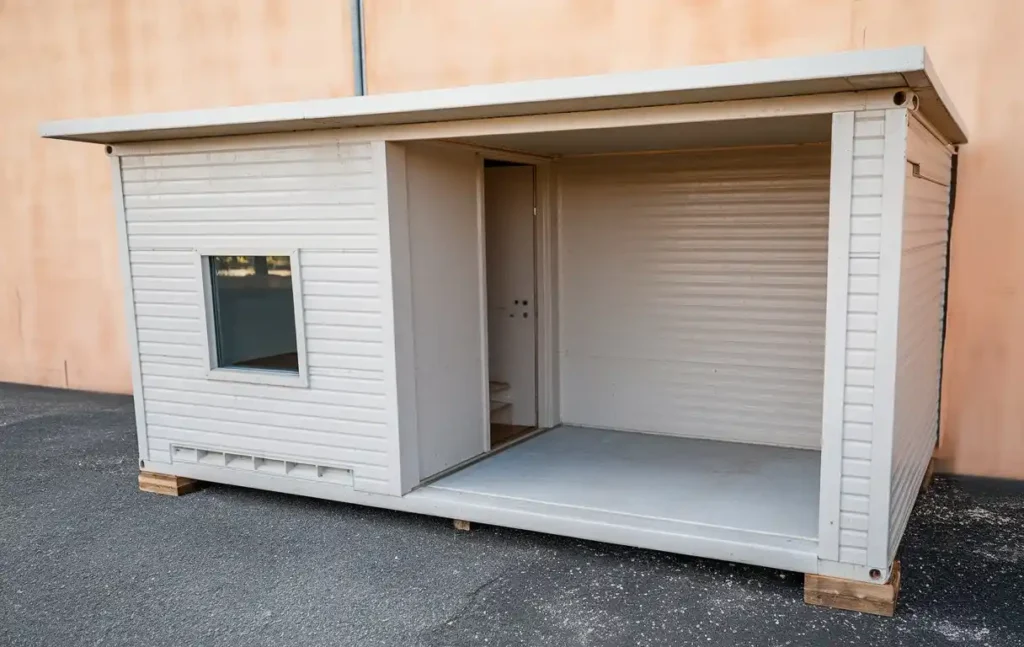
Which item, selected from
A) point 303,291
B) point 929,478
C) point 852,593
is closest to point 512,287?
point 303,291

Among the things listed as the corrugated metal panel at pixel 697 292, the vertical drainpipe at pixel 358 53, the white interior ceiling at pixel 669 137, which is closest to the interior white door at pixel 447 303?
the white interior ceiling at pixel 669 137

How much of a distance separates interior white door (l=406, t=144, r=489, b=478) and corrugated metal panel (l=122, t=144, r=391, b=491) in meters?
0.33

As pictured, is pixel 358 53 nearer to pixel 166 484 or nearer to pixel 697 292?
pixel 697 292

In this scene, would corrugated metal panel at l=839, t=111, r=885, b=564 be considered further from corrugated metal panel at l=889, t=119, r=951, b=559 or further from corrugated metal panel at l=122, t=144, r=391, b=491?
corrugated metal panel at l=122, t=144, r=391, b=491

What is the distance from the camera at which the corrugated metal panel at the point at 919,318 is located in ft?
13.3

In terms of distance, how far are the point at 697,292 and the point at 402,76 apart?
3.55 metres

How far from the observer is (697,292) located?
6.46 m

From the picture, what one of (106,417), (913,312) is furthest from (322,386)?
(106,417)

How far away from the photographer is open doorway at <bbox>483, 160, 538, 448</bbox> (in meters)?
6.81

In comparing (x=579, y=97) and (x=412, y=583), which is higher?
(x=579, y=97)

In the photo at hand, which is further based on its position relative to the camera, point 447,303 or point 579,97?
point 447,303

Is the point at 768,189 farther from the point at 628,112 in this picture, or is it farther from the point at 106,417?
the point at 106,417

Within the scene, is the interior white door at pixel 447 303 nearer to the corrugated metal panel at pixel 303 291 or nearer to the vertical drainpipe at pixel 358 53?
the corrugated metal panel at pixel 303 291

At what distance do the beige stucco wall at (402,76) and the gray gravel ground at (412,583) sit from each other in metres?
1.38
